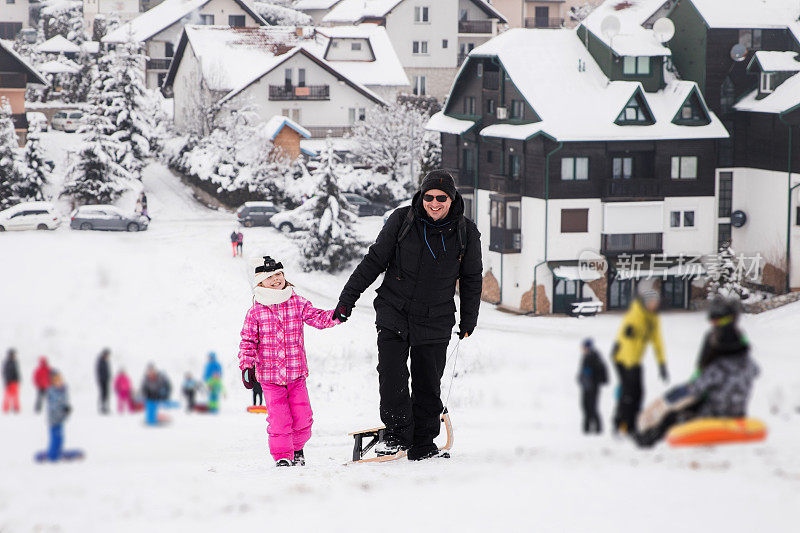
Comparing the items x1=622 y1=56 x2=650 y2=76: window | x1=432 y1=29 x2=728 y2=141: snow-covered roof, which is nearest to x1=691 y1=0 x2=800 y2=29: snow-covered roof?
x1=622 y1=56 x2=650 y2=76: window

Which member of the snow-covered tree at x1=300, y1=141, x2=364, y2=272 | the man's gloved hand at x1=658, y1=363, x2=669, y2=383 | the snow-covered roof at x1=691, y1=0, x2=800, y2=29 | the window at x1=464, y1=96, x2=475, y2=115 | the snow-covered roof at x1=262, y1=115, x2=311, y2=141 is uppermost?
the window at x1=464, y1=96, x2=475, y2=115

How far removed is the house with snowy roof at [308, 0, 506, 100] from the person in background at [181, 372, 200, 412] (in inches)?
1713

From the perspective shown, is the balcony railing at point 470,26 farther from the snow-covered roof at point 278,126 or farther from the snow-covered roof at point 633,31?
the snow-covered roof at point 633,31

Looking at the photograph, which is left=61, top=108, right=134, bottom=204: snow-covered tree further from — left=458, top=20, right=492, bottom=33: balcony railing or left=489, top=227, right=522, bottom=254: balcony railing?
left=458, top=20, right=492, bottom=33: balcony railing

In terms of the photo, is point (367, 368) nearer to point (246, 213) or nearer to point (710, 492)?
point (710, 492)

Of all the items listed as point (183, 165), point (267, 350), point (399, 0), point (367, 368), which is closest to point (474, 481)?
point (267, 350)

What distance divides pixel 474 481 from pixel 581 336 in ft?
3.13

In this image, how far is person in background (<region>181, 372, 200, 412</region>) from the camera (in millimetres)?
2307

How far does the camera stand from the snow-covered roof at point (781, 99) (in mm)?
3167

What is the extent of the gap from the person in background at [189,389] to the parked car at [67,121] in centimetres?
2203

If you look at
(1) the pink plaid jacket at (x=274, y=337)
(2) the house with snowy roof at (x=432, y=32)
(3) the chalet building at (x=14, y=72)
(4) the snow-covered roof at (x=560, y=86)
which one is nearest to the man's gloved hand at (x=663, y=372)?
(1) the pink plaid jacket at (x=274, y=337)

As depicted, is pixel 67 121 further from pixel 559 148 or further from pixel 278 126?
pixel 559 148

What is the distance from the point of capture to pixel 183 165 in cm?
3206

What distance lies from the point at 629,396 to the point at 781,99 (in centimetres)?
237
